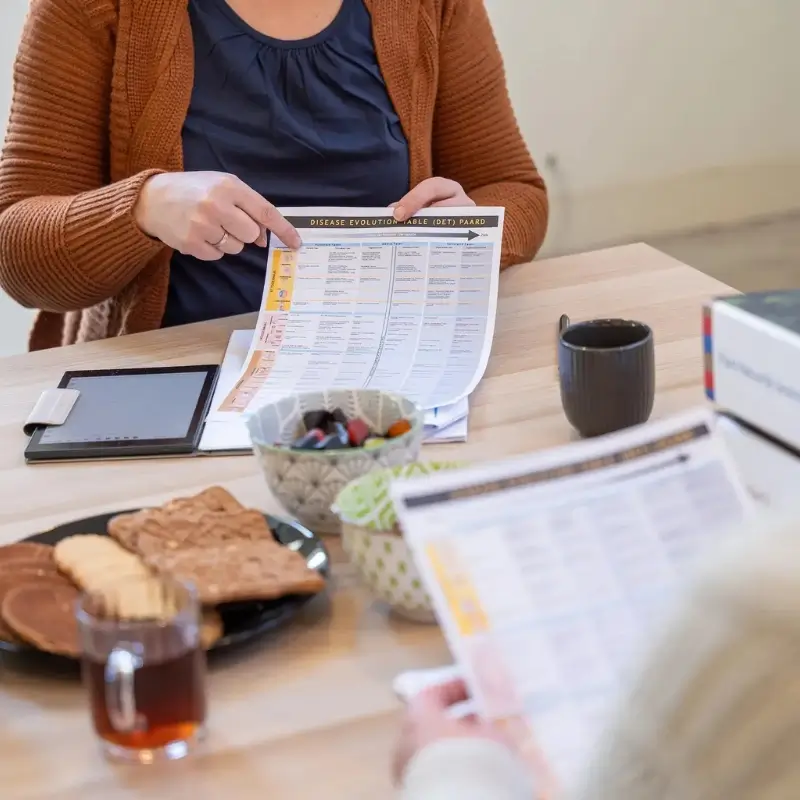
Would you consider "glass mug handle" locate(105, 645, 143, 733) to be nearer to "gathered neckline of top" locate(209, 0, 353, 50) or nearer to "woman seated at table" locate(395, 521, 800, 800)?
"woman seated at table" locate(395, 521, 800, 800)

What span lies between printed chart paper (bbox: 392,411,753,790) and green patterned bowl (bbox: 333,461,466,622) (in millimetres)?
72

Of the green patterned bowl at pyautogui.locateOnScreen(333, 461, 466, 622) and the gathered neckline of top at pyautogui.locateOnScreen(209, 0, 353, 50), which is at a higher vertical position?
the gathered neckline of top at pyautogui.locateOnScreen(209, 0, 353, 50)

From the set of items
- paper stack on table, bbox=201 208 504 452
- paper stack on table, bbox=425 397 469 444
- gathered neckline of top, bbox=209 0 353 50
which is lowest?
paper stack on table, bbox=425 397 469 444

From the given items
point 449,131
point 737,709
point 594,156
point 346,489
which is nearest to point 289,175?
point 449,131

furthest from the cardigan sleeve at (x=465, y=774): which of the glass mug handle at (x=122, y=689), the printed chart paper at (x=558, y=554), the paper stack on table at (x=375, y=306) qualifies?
the paper stack on table at (x=375, y=306)

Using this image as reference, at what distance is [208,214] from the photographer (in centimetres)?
117

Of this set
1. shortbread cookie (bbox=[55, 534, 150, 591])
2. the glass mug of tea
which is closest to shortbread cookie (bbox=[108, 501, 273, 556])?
shortbread cookie (bbox=[55, 534, 150, 591])

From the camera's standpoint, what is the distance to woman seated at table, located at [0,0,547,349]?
4.10 feet

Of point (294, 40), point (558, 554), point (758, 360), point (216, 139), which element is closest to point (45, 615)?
point (558, 554)

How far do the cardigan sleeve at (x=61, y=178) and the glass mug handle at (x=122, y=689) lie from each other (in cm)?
71

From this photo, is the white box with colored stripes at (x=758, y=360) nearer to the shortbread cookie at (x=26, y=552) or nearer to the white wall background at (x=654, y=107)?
the shortbread cookie at (x=26, y=552)

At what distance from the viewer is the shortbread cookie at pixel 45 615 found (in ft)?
2.21

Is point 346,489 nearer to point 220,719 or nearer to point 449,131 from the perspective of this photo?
point 220,719

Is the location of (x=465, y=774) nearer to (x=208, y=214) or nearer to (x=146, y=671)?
(x=146, y=671)
